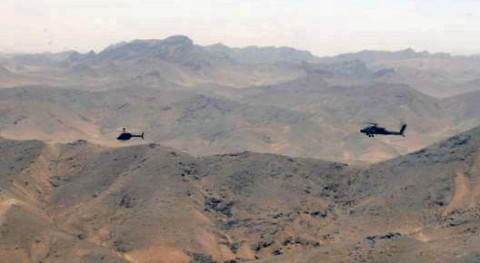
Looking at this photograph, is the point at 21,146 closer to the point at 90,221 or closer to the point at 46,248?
the point at 90,221

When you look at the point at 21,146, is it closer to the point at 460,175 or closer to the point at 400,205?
the point at 400,205

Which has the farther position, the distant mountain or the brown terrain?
the distant mountain

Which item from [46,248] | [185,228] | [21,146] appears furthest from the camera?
[21,146]

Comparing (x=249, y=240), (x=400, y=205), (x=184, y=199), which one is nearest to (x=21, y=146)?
(x=184, y=199)

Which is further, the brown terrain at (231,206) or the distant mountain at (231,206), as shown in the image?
the distant mountain at (231,206)

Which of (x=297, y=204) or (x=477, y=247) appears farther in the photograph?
(x=297, y=204)

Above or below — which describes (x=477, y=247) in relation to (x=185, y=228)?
above

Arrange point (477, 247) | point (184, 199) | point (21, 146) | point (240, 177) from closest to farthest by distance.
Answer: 1. point (477, 247)
2. point (184, 199)
3. point (240, 177)
4. point (21, 146)
